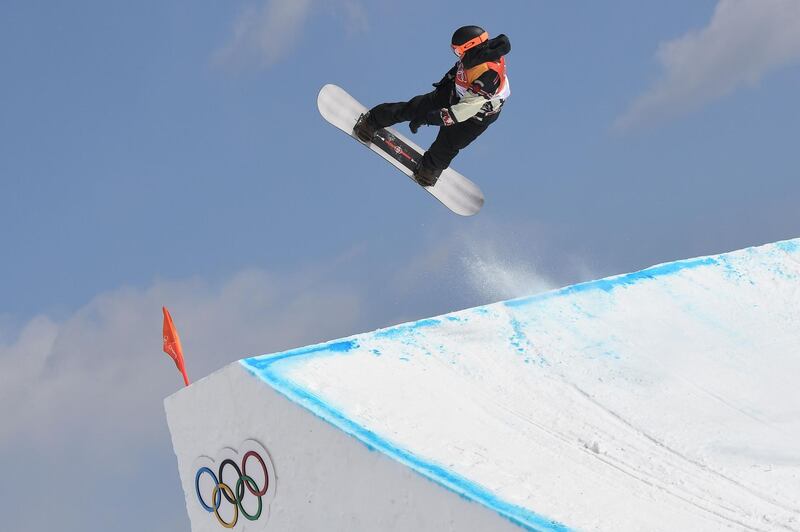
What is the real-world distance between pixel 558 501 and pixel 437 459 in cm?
55

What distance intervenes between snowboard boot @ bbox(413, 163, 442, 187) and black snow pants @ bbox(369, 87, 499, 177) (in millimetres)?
11

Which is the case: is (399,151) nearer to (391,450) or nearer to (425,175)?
(425,175)

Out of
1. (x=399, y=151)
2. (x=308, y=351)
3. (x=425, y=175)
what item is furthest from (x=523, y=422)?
(x=399, y=151)

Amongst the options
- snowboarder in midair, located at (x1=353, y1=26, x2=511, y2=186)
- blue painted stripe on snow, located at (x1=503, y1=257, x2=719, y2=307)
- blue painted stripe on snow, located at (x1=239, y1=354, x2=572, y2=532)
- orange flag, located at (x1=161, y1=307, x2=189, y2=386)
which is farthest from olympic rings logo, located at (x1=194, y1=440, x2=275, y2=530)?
snowboarder in midair, located at (x1=353, y1=26, x2=511, y2=186)

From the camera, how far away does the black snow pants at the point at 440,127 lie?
6512mm

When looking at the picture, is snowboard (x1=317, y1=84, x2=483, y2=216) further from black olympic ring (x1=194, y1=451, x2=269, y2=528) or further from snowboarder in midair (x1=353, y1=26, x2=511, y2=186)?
black olympic ring (x1=194, y1=451, x2=269, y2=528)

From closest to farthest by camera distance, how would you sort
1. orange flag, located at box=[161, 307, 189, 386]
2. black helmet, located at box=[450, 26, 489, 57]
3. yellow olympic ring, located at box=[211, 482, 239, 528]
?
yellow olympic ring, located at box=[211, 482, 239, 528]
orange flag, located at box=[161, 307, 189, 386]
black helmet, located at box=[450, 26, 489, 57]

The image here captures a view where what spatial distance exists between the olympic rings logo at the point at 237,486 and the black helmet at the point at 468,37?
123 inches

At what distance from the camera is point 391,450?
385 centimetres

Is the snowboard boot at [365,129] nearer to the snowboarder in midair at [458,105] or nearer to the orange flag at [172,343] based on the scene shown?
the snowboarder in midair at [458,105]

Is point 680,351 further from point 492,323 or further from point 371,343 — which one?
point 371,343

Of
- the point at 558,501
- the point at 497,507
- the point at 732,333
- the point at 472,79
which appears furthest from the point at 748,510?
the point at 472,79

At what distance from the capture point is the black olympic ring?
4.44 m

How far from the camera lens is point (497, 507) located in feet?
11.3
